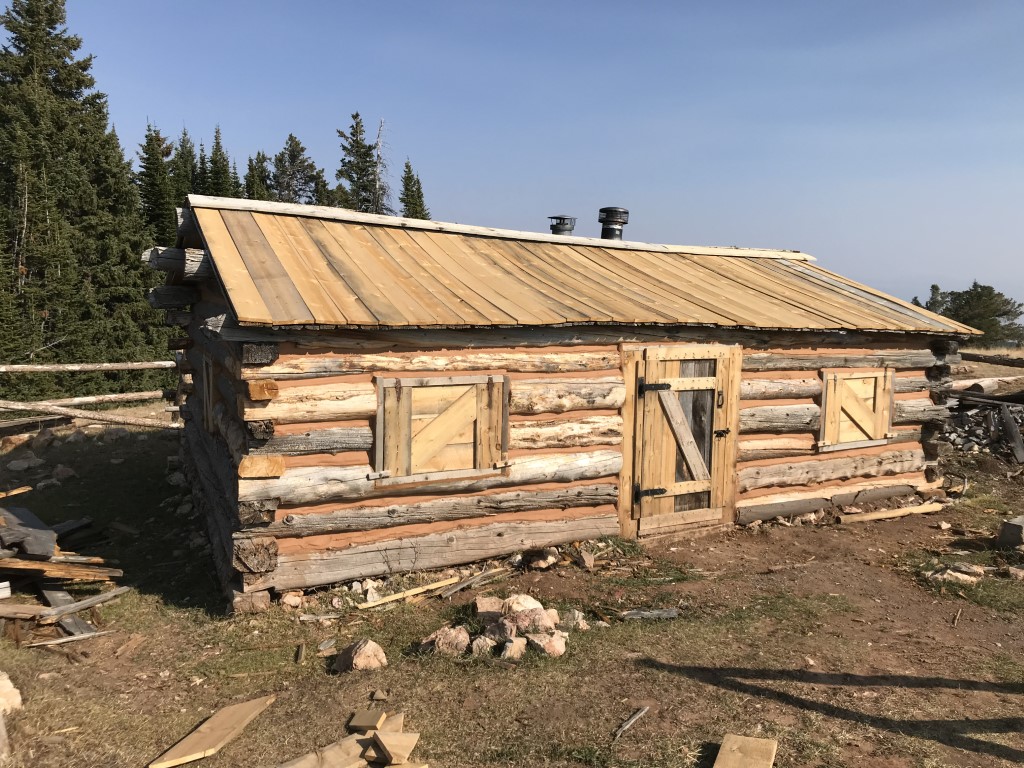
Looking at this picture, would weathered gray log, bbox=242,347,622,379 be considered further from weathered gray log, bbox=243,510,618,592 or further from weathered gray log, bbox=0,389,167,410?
weathered gray log, bbox=0,389,167,410

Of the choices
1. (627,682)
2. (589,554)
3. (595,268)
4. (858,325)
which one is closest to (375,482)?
(589,554)

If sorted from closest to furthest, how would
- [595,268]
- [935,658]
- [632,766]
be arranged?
[632,766] → [935,658] → [595,268]

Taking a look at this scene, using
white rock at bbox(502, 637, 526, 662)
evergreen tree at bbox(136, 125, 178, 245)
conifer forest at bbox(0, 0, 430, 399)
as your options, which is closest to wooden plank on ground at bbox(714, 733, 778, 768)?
white rock at bbox(502, 637, 526, 662)

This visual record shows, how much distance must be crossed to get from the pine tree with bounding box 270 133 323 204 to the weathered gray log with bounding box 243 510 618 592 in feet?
174

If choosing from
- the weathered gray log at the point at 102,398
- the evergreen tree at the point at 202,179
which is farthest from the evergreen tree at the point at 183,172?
the weathered gray log at the point at 102,398

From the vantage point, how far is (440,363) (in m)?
7.34

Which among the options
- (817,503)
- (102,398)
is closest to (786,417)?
(817,503)

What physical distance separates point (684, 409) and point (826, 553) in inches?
99.1

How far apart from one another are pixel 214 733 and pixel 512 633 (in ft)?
7.89

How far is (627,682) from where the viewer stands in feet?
17.9

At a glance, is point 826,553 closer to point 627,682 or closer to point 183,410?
point 627,682

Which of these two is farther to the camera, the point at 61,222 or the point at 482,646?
the point at 61,222

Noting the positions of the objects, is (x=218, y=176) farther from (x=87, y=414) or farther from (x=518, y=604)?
(x=518, y=604)

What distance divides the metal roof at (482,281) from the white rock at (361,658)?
2880 mm
